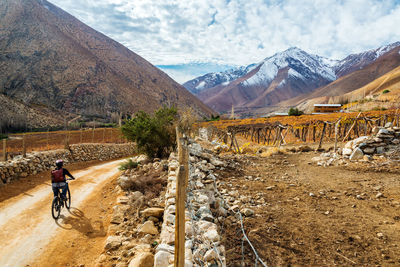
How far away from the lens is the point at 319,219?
15.7 feet

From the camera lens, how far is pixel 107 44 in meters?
110

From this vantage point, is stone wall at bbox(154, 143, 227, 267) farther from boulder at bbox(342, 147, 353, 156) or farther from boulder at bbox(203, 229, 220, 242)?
boulder at bbox(342, 147, 353, 156)

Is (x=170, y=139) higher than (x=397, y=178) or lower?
higher

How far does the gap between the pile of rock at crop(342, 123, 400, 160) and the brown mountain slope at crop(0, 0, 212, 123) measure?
210 feet

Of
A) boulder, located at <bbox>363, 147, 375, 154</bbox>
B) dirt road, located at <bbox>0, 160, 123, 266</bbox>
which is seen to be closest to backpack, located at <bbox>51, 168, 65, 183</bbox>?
dirt road, located at <bbox>0, 160, 123, 266</bbox>

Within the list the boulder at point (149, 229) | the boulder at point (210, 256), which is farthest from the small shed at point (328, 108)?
the boulder at point (210, 256)

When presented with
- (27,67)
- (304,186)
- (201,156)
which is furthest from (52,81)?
(304,186)

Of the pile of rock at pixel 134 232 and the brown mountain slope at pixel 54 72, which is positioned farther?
the brown mountain slope at pixel 54 72

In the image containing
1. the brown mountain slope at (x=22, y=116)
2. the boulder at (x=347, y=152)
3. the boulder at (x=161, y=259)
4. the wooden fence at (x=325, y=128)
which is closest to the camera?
the boulder at (x=161, y=259)

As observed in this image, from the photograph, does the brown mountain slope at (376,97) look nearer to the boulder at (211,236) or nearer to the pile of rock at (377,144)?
the pile of rock at (377,144)

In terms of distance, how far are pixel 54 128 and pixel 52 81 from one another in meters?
25.9

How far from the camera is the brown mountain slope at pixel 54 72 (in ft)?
188

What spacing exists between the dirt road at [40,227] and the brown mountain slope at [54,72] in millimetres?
56420

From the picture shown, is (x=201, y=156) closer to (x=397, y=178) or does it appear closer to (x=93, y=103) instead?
(x=397, y=178)
